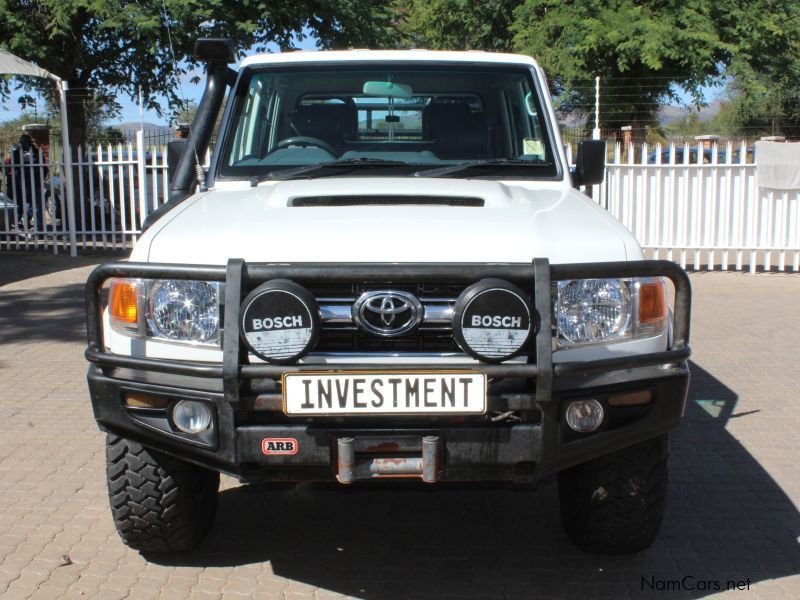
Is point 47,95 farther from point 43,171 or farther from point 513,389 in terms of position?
point 513,389

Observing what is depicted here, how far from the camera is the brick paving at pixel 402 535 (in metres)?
3.62

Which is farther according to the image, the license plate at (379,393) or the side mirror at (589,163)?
the side mirror at (589,163)

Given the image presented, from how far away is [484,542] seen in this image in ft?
13.2

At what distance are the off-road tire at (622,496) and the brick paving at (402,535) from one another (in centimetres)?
15

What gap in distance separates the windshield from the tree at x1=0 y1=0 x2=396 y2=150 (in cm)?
1271

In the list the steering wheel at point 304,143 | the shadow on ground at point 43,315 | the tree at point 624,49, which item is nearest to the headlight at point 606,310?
the steering wheel at point 304,143

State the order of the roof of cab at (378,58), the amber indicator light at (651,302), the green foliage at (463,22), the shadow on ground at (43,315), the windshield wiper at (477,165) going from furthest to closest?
the green foliage at (463,22)
the shadow on ground at (43,315)
the roof of cab at (378,58)
the windshield wiper at (477,165)
the amber indicator light at (651,302)

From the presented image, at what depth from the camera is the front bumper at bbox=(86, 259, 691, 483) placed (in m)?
3.00

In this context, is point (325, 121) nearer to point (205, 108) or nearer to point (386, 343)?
point (205, 108)

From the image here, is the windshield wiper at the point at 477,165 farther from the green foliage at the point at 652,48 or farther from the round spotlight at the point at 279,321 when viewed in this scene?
the green foliage at the point at 652,48

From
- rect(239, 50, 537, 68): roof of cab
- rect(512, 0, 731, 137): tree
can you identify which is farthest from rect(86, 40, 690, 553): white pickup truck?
rect(512, 0, 731, 137): tree

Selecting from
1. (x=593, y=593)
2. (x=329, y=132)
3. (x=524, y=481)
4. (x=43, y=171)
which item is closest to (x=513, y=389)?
(x=524, y=481)

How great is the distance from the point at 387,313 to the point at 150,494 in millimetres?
1215

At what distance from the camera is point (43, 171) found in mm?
15141
